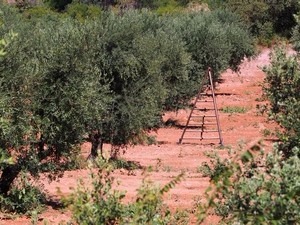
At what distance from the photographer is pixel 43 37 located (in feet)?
51.8

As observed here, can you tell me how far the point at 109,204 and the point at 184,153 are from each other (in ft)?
62.3

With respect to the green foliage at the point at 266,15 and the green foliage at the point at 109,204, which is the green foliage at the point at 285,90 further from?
the green foliage at the point at 266,15

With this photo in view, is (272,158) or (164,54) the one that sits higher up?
(272,158)

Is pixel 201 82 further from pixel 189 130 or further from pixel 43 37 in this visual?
pixel 43 37

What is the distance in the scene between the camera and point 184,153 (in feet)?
76.1

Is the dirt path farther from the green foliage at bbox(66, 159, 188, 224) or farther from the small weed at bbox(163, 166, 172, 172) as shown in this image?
the green foliage at bbox(66, 159, 188, 224)

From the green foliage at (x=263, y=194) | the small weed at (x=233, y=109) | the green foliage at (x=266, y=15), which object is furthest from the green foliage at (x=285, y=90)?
the green foliage at (x=266, y=15)

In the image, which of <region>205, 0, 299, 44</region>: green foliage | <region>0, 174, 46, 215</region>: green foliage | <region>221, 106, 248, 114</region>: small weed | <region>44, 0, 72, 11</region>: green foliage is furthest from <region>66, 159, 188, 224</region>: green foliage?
<region>44, 0, 72, 11</region>: green foliage

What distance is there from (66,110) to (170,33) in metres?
14.9

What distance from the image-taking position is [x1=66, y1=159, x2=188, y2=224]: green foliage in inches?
162

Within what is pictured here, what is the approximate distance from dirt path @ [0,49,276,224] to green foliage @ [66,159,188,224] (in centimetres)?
78

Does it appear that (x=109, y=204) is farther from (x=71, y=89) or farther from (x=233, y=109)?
(x=233, y=109)

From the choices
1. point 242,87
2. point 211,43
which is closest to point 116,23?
point 211,43

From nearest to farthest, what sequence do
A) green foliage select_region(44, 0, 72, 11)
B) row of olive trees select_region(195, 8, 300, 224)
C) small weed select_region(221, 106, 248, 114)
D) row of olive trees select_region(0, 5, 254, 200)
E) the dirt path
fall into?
row of olive trees select_region(195, 8, 300, 224) < row of olive trees select_region(0, 5, 254, 200) < the dirt path < small weed select_region(221, 106, 248, 114) < green foliage select_region(44, 0, 72, 11)
